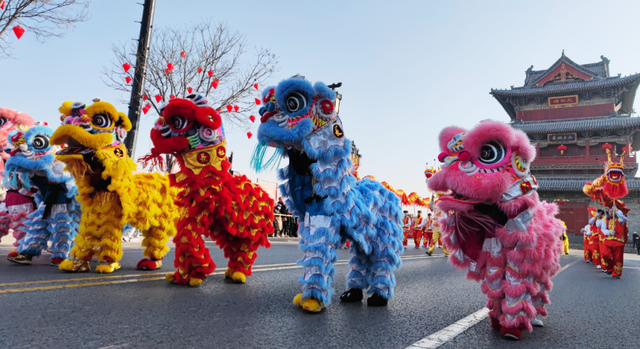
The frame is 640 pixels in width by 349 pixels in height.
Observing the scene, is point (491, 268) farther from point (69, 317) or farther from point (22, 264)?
point (22, 264)

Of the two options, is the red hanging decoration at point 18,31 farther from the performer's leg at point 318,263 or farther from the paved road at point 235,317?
the performer's leg at point 318,263

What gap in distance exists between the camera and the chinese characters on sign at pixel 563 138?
30516 mm

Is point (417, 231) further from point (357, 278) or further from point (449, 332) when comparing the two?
point (449, 332)

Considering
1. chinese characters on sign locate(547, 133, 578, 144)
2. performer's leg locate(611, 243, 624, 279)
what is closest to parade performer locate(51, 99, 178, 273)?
performer's leg locate(611, 243, 624, 279)

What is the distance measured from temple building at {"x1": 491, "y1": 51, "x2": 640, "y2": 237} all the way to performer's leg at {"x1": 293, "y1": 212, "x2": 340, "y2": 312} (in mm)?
29979

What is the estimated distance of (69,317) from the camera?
9.29ft

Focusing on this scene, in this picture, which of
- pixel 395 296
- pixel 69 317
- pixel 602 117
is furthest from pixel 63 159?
pixel 602 117

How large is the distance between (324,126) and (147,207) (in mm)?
2754

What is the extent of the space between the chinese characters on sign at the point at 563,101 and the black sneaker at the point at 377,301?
3400 centimetres

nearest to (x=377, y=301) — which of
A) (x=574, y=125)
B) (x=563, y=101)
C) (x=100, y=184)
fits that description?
(x=100, y=184)

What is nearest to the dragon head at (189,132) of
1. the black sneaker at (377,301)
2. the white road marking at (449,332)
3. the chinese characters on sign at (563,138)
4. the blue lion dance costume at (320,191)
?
the blue lion dance costume at (320,191)

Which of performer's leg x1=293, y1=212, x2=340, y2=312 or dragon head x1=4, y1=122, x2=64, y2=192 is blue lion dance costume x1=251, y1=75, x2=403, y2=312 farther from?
dragon head x1=4, y1=122, x2=64, y2=192

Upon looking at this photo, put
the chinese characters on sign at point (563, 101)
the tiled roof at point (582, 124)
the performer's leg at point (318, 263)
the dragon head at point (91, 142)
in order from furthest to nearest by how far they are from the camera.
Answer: the chinese characters on sign at point (563, 101) < the tiled roof at point (582, 124) < the dragon head at point (91, 142) < the performer's leg at point (318, 263)

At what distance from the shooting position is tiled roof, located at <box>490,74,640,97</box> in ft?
97.4
